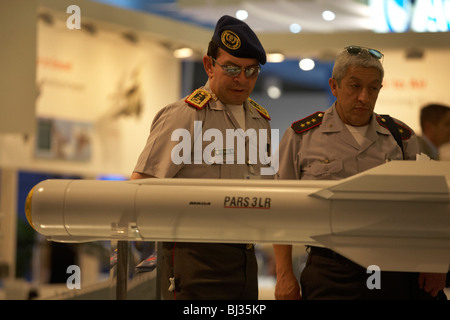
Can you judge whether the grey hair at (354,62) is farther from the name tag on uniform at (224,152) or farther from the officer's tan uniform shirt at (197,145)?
the name tag on uniform at (224,152)

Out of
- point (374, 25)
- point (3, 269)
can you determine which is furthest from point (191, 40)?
point (3, 269)

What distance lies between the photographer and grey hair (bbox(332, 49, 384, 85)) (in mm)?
2385

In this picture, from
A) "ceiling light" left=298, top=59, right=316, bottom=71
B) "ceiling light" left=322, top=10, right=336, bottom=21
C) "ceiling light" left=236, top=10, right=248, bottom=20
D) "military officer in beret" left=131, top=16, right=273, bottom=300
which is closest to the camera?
"military officer in beret" left=131, top=16, right=273, bottom=300

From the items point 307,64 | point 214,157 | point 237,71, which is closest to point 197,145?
point 214,157

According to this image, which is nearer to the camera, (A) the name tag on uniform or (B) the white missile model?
(B) the white missile model

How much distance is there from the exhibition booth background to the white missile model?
3981 millimetres

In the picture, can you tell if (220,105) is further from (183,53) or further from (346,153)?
(183,53)

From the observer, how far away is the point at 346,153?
2.43 metres

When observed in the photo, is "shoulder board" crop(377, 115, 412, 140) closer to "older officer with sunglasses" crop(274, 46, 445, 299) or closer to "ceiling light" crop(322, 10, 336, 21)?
"older officer with sunglasses" crop(274, 46, 445, 299)

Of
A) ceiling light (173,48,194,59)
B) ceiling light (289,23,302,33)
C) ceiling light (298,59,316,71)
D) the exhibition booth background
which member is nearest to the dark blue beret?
ceiling light (298,59,316,71)

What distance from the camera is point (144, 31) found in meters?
7.30

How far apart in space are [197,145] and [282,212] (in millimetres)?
397

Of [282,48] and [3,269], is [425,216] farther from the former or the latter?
[3,269]
